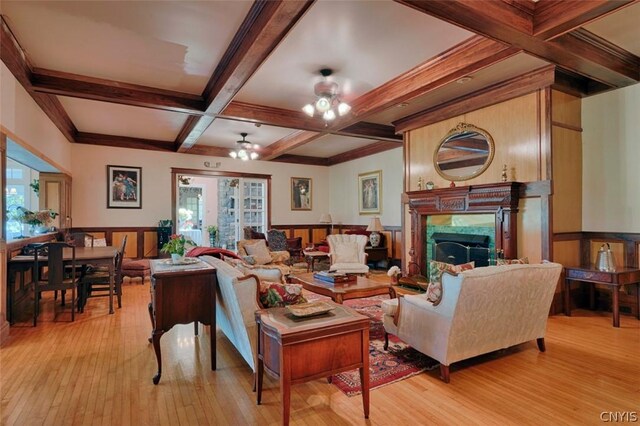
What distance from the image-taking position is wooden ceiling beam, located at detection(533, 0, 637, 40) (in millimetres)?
2545

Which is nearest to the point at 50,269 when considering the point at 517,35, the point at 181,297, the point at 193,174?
the point at 181,297

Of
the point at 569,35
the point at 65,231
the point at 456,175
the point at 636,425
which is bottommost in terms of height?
the point at 636,425

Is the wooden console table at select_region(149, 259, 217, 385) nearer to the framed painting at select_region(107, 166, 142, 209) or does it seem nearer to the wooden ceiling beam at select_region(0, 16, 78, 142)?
the wooden ceiling beam at select_region(0, 16, 78, 142)

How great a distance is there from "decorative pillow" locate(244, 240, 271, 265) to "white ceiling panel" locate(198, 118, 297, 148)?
224 centimetres

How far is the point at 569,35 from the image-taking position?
328 centimetres

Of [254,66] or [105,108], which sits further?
[105,108]

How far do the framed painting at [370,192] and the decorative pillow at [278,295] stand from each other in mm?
5714

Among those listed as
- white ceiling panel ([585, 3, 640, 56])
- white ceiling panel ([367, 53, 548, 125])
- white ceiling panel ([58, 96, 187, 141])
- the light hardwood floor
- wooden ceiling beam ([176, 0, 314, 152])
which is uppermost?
white ceiling panel ([585, 3, 640, 56])

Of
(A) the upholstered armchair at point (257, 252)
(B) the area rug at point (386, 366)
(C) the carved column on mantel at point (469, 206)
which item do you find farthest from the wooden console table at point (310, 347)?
(A) the upholstered armchair at point (257, 252)

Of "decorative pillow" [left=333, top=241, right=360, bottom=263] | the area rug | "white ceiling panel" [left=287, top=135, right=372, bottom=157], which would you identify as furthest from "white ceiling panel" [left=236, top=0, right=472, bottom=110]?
the area rug

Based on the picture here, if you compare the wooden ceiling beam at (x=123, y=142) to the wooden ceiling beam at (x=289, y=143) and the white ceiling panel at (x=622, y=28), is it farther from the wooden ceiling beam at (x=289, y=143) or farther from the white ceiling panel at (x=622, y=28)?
the white ceiling panel at (x=622, y=28)

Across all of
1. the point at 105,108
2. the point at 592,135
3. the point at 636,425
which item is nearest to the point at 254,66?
the point at 105,108

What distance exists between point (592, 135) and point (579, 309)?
7.77 ft

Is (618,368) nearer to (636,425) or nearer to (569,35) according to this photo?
(636,425)
